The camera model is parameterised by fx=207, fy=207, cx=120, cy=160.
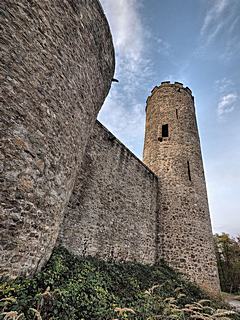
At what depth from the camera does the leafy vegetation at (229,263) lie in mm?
20016

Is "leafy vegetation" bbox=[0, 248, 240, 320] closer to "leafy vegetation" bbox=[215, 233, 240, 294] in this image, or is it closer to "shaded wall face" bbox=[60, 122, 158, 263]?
"shaded wall face" bbox=[60, 122, 158, 263]

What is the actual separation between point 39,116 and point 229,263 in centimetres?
2405

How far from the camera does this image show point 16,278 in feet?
9.11

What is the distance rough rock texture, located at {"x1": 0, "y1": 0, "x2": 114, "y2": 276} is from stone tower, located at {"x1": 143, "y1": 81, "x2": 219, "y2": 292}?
272 inches

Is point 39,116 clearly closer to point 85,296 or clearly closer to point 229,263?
point 85,296

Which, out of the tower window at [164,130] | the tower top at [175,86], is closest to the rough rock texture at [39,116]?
the tower window at [164,130]

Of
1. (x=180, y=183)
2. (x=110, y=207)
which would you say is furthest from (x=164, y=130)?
(x=110, y=207)

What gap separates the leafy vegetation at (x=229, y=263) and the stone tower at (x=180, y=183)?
1420 cm

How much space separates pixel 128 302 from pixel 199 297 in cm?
402

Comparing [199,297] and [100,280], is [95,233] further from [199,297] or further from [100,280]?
[199,297]

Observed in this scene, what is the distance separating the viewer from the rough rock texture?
9.29ft

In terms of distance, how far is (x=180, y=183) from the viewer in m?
10.7

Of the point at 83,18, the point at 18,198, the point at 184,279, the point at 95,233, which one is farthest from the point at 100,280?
the point at 83,18

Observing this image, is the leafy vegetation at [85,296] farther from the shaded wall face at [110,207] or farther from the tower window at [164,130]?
the tower window at [164,130]
